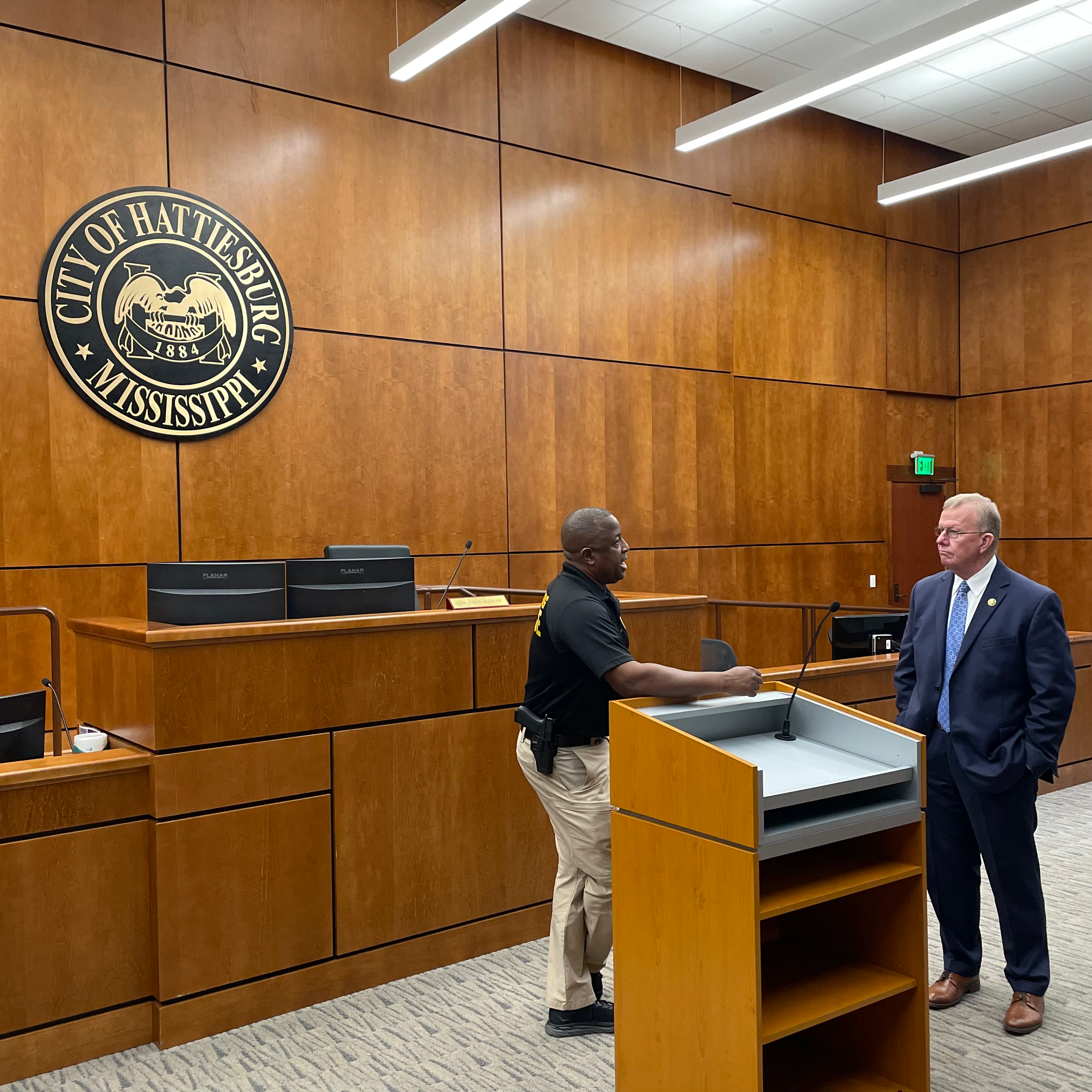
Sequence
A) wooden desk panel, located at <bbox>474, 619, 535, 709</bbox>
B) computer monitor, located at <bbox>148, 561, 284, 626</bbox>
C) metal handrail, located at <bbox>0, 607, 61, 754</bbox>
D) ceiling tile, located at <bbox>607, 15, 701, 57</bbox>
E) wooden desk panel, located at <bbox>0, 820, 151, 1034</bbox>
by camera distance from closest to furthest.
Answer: wooden desk panel, located at <bbox>0, 820, 151, 1034</bbox> → metal handrail, located at <bbox>0, 607, 61, 754</bbox> → computer monitor, located at <bbox>148, 561, 284, 626</bbox> → wooden desk panel, located at <bbox>474, 619, 535, 709</bbox> → ceiling tile, located at <bbox>607, 15, 701, 57</bbox>

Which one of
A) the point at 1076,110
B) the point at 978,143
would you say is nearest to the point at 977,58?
the point at 1076,110

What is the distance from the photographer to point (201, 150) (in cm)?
513

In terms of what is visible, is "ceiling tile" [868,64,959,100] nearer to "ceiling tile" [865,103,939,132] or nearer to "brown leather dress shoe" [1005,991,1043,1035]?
"ceiling tile" [865,103,939,132]

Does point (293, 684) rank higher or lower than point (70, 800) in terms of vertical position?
higher

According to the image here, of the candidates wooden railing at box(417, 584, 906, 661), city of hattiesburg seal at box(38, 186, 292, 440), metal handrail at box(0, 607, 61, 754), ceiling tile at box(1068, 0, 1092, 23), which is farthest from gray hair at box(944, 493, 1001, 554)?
ceiling tile at box(1068, 0, 1092, 23)

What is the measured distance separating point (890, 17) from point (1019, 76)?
1.46 m

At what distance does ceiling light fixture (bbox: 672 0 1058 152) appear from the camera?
16.1 ft

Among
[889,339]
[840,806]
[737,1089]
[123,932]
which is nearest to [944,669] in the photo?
[840,806]

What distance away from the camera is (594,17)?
20.5 ft

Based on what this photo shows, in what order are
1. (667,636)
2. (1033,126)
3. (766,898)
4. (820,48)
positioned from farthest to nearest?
(1033,126) → (820,48) → (667,636) → (766,898)

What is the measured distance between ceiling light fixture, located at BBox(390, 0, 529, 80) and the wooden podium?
331 centimetres

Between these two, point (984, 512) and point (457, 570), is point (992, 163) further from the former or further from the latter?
→ point (984, 512)

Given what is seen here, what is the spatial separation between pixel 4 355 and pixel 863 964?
4.13m

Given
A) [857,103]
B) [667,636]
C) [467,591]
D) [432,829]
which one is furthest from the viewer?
[857,103]
